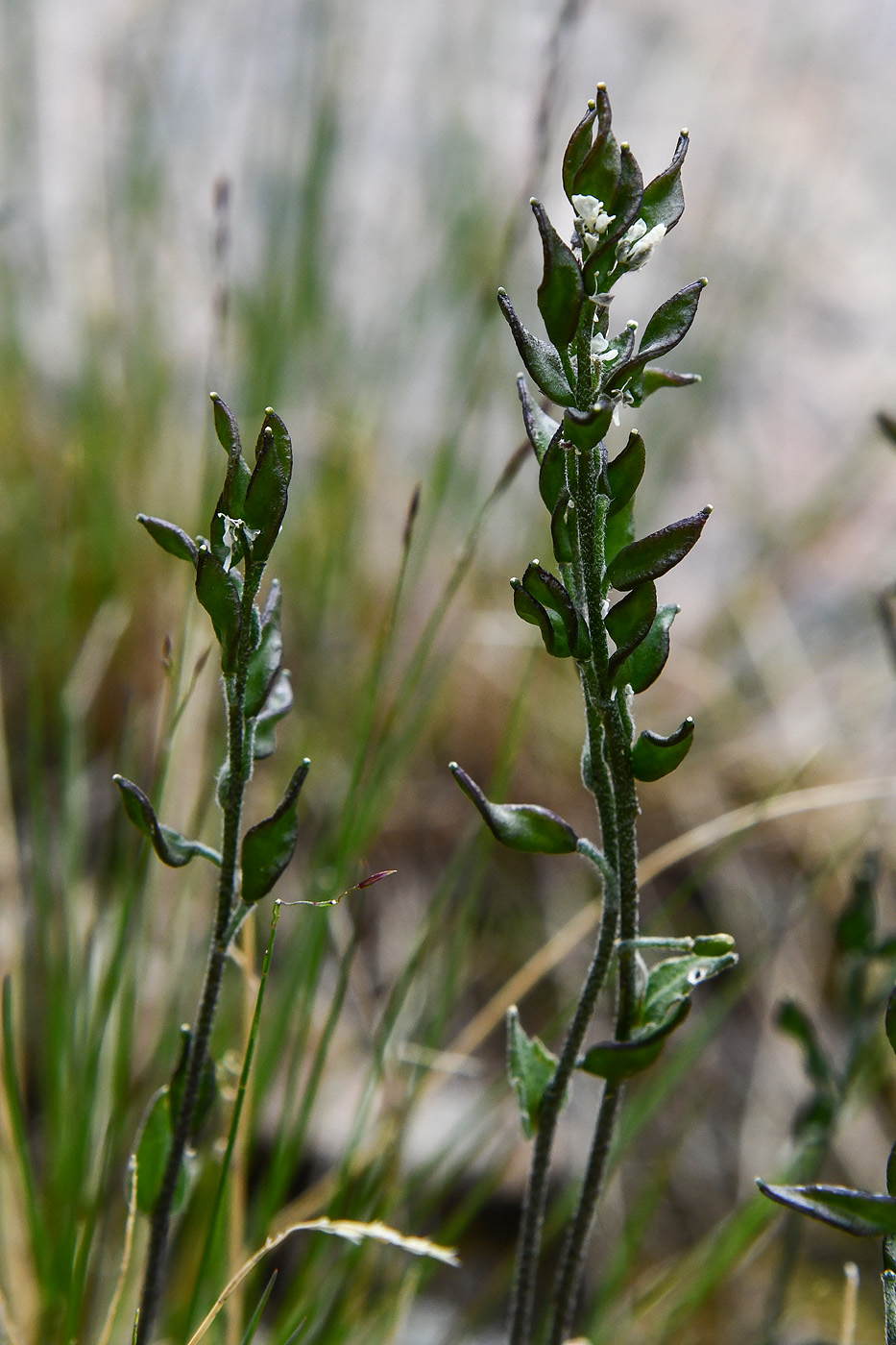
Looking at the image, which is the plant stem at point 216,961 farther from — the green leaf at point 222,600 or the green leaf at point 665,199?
the green leaf at point 665,199

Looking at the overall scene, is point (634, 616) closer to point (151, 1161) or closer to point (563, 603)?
point (563, 603)

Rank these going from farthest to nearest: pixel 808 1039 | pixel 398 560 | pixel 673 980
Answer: pixel 398 560
pixel 808 1039
pixel 673 980

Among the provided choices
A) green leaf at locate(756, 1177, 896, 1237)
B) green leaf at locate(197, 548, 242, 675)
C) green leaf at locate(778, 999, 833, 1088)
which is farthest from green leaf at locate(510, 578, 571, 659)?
green leaf at locate(778, 999, 833, 1088)

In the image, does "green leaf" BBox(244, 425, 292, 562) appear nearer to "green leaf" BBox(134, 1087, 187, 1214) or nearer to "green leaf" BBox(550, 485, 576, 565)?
"green leaf" BBox(550, 485, 576, 565)

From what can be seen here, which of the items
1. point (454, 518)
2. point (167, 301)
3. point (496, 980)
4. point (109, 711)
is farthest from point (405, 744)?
point (167, 301)

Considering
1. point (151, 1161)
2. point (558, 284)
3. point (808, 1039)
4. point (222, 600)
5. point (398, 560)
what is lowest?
point (151, 1161)

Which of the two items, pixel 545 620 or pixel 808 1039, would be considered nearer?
pixel 545 620

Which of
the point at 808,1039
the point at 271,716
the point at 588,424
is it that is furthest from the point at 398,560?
the point at 588,424
